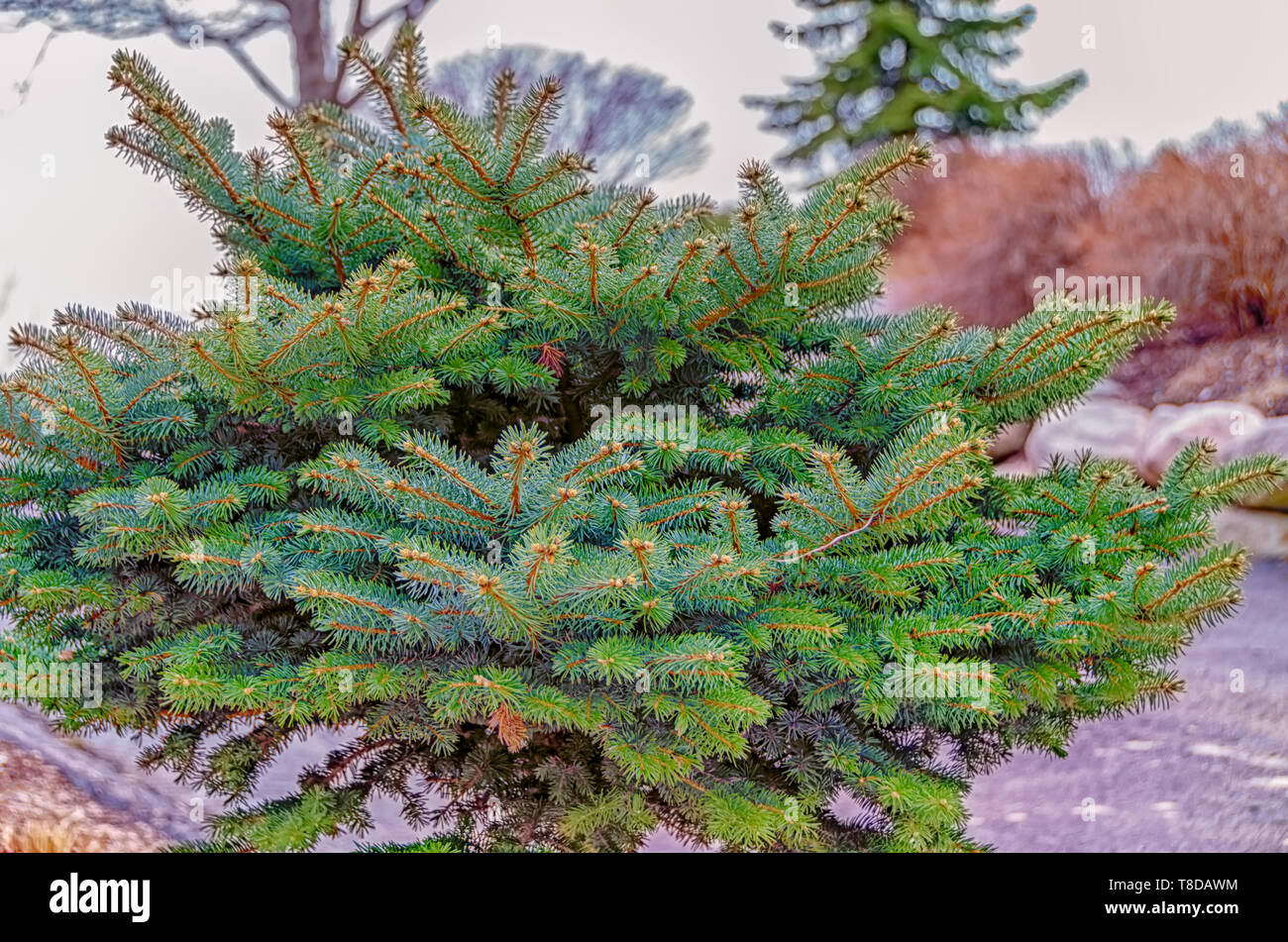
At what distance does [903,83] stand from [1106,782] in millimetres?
5052

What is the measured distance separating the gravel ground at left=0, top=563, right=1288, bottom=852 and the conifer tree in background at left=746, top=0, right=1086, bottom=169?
4.33m

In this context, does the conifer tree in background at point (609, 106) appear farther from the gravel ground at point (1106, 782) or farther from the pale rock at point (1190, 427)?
the gravel ground at point (1106, 782)

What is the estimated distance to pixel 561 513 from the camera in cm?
72

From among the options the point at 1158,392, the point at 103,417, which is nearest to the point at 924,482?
the point at 103,417

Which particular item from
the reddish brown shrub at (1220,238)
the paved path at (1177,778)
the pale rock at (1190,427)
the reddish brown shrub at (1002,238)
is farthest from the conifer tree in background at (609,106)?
Result: the paved path at (1177,778)

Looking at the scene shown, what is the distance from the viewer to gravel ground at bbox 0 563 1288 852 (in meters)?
1.26

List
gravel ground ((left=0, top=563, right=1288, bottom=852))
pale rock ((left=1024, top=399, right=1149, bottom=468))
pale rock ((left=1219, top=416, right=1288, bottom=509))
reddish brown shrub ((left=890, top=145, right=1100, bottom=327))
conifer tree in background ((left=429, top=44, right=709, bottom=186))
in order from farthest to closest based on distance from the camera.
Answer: conifer tree in background ((left=429, top=44, right=709, bottom=186)) → reddish brown shrub ((left=890, top=145, right=1100, bottom=327)) → pale rock ((left=1024, top=399, right=1149, bottom=468)) → pale rock ((left=1219, top=416, right=1288, bottom=509)) → gravel ground ((left=0, top=563, right=1288, bottom=852))

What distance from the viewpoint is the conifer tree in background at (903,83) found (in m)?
5.48

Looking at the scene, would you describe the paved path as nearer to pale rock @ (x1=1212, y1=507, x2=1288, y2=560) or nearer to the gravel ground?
the gravel ground

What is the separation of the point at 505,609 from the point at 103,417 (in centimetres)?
41

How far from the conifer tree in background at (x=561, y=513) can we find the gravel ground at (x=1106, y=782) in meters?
0.40

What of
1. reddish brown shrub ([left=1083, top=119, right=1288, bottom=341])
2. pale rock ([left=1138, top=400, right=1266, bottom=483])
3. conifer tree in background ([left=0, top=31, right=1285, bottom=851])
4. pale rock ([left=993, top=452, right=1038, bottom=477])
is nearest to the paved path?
pale rock ([left=1138, top=400, right=1266, bottom=483])

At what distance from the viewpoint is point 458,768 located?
937mm

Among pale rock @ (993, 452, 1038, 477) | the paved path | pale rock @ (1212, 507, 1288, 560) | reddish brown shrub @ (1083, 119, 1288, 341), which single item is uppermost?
reddish brown shrub @ (1083, 119, 1288, 341)
